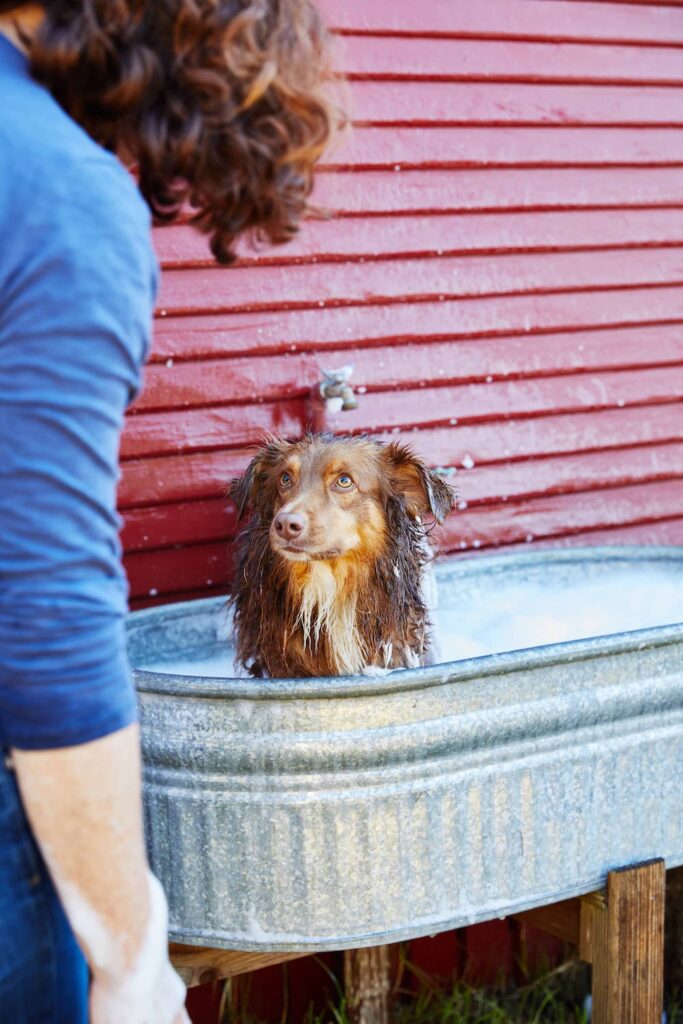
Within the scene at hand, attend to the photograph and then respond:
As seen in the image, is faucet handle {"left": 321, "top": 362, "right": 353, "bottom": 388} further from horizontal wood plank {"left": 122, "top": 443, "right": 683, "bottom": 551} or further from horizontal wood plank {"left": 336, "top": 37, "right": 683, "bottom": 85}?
horizontal wood plank {"left": 336, "top": 37, "right": 683, "bottom": 85}

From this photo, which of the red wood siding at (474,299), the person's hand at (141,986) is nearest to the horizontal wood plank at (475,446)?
the red wood siding at (474,299)

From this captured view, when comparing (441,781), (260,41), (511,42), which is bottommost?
(441,781)

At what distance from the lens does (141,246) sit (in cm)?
92

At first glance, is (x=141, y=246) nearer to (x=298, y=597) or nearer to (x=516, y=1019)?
(x=298, y=597)

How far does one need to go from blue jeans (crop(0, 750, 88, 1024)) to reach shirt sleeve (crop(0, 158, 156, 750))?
0.37 ft

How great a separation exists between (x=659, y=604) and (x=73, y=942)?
2681mm

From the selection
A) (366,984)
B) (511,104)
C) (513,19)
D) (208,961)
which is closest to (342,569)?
(208,961)

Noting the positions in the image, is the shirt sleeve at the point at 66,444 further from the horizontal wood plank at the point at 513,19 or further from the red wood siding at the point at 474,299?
the horizontal wood plank at the point at 513,19

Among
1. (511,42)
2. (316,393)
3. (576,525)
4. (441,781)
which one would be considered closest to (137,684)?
(441,781)

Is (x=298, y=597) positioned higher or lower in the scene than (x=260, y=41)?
lower

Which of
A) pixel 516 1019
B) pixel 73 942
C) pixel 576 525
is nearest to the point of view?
pixel 73 942

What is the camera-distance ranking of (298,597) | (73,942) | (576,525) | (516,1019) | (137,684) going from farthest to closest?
(576,525)
(516,1019)
(298,597)
(137,684)
(73,942)

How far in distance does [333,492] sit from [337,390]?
694 millimetres

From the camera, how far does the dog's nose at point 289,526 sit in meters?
2.41
